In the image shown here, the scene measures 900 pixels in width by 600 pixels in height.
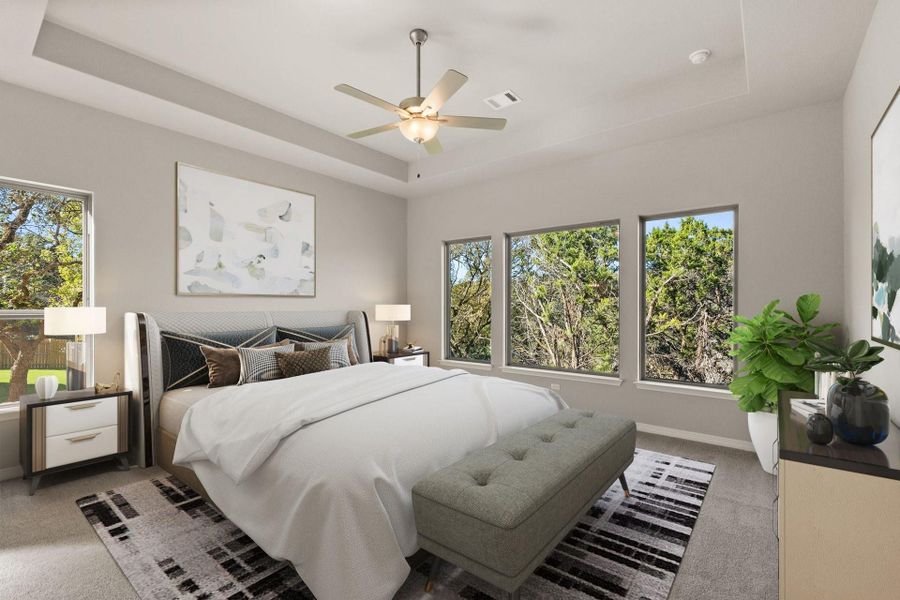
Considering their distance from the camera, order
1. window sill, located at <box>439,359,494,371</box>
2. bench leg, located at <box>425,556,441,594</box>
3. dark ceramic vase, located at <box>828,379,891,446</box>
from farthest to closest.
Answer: window sill, located at <box>439,359,494,371</box>, bench leg, located at <box>425,556,441,594</box>, dark ceramic vase, located at <box>828,379,891,446</box>

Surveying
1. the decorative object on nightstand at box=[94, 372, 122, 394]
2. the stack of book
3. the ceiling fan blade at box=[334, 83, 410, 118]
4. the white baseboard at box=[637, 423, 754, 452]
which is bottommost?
the white baseboard at box=[637, 423, 754, 452]

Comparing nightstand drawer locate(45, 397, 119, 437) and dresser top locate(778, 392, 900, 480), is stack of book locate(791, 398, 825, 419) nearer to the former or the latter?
dresser top locate(778, 392, 900, 480)

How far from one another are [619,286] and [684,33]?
84.7 inches

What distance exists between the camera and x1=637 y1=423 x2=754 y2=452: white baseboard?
143 inches

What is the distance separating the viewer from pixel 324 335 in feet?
15.1

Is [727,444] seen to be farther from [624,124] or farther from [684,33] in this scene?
[684,33]

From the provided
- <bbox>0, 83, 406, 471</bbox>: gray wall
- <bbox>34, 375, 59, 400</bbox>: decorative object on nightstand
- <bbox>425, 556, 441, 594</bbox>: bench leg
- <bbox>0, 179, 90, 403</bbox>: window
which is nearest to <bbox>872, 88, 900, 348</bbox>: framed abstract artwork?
<bbox>425, 556, 441, 594</bbox>: bench leg

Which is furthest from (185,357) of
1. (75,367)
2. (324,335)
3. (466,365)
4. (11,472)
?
(466,365)

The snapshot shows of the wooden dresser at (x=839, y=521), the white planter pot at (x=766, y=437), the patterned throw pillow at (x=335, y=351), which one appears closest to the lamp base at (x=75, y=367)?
the patterned throw pillow at (x=335, y=351)

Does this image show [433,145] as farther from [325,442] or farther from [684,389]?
[684,389]

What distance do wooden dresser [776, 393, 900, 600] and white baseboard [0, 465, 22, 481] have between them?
435 centimetres

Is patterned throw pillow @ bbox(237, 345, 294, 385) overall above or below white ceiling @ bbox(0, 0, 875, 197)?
below

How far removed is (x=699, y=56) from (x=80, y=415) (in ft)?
16.1

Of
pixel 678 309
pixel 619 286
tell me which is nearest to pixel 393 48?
pixel 619 286
